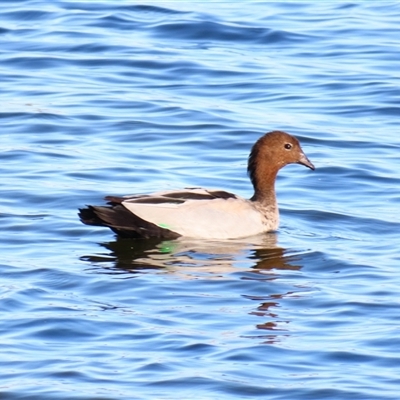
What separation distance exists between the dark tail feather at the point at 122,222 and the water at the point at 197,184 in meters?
0.14

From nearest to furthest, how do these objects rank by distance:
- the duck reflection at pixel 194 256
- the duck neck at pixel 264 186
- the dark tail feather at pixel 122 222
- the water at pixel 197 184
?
the water at pixel 197 184 → the duck reflection at pixel 194 256 → the dark tail feather at pixel 122 222 → the duck neck at pixel 264 186

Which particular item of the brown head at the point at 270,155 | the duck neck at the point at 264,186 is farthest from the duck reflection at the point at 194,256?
the brown head at the point at 270,155

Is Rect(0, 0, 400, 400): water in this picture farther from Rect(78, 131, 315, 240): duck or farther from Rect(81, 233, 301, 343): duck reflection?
Rect(78, 131, 315, 240): duck

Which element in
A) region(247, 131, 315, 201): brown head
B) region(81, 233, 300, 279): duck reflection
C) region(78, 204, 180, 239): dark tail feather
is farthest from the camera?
region(247, 131, 315, 201): brown head

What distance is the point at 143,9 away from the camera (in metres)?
21.9

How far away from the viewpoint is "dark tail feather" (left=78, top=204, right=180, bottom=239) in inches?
447

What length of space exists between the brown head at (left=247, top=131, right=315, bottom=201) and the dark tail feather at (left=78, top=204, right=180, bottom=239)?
1351 mm

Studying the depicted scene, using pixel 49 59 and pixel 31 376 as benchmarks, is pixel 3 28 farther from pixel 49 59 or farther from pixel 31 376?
pixel 31 376

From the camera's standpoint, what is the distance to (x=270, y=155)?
500 inches

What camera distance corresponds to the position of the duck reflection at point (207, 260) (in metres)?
10.3

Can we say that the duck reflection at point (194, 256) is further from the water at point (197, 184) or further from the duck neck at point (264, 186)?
the duck neck at point (264, 186)

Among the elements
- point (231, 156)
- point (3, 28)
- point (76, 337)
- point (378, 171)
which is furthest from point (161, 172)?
point (3, 28)

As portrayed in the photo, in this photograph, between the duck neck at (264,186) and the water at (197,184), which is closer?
the water at (197,184)

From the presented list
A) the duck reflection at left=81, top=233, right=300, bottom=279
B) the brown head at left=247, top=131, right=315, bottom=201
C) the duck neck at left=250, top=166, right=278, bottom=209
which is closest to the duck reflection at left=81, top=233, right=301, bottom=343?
the duck reflection at left=81, top=233, right=300, bottom=279
